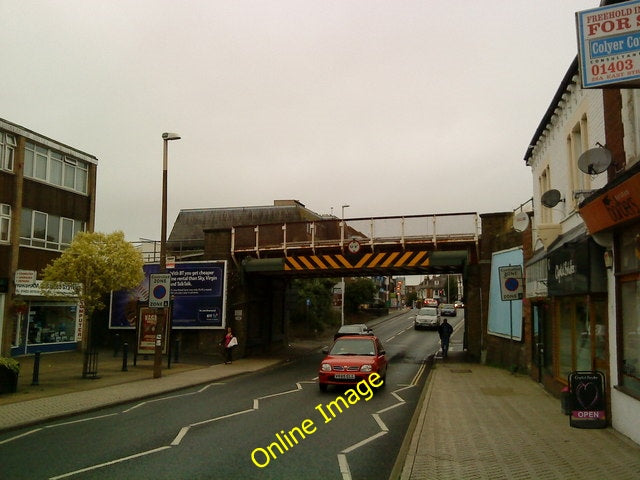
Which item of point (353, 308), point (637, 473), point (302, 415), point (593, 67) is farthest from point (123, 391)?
point (353, 308)

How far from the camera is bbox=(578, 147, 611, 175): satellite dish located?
909 cm

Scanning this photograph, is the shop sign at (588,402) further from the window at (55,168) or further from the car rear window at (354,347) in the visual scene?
the window at (55,168)

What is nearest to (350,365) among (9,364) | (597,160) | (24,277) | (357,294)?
(597,160)

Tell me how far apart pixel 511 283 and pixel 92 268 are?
1328cm

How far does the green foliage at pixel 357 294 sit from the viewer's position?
183ft

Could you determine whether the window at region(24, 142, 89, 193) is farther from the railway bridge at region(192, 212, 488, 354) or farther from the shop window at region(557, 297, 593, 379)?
the shop window at region(557, 297, 593, 379)

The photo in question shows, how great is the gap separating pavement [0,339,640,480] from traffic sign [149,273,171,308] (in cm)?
248

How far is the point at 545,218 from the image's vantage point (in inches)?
631

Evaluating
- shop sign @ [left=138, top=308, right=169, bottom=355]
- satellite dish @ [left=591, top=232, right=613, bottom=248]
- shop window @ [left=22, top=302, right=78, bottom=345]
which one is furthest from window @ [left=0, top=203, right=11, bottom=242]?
satellite dish @ [left=591, top=232, right=613, bottom=248]

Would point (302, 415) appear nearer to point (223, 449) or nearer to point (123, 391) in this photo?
point (223, 449)

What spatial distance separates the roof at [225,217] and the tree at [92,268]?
39.5 metres

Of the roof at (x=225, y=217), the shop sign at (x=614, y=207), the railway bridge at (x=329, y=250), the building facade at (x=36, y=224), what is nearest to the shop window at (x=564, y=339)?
the shop sign at (x=614, y=207)

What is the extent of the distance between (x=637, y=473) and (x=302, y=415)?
672 centimetres

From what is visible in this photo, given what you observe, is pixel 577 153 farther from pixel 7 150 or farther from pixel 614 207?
pixel 7 150
